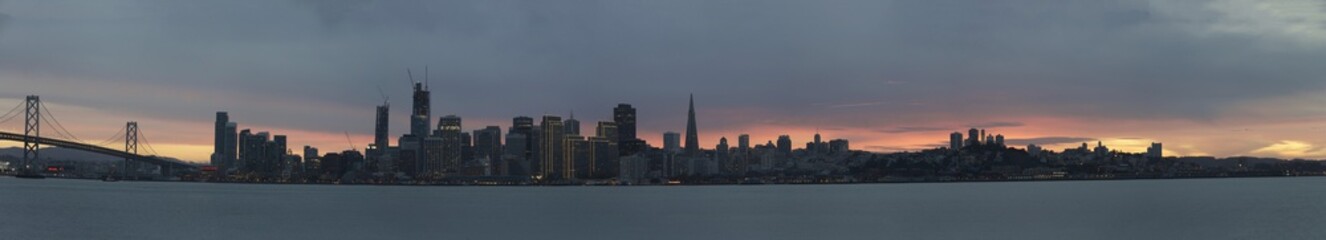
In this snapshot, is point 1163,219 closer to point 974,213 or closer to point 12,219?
point 974,213

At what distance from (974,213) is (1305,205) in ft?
118

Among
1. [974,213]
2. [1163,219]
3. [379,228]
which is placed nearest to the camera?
[379,228]

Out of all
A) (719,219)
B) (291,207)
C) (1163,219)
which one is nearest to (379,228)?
(719,219)

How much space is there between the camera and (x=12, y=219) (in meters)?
75.2

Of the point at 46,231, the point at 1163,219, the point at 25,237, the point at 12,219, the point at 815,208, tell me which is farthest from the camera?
the point at 815,208

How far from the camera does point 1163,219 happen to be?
80250 mm

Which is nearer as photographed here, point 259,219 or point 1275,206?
point 259,219

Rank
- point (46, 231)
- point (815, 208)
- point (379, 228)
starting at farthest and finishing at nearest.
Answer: point (815, 208) → point (379, 228) → point (46, 231)

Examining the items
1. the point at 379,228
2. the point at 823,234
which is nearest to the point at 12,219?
the point at 379,228

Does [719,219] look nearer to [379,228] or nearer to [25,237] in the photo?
[379,228]

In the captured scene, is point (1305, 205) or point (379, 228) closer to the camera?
point (379, 228)

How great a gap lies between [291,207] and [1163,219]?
7005 centimetres

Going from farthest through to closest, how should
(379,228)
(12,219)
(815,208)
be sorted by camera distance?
(815,208)
(12,219)
(379,228)

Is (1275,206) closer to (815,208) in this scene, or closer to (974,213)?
(974,213)
